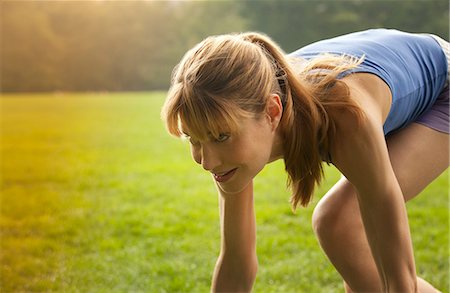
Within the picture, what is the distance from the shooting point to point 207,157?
168 centimetres

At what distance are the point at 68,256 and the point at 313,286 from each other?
4.56 feet

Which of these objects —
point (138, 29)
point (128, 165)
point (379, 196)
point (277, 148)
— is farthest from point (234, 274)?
point (138, 29)

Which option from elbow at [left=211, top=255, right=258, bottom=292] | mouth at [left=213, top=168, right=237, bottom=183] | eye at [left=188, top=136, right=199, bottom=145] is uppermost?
eye at [left=188, top=136, right=199, bottom=145]

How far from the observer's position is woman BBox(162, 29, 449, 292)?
1618 mm

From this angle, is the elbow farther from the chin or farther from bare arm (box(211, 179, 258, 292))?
the chin

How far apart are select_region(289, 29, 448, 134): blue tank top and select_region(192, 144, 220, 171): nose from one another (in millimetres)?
367

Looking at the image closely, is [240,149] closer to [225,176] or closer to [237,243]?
[225,176]

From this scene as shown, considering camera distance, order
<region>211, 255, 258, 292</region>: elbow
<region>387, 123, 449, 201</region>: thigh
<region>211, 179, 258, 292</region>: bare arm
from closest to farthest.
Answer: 1. <region>387, 123, 449, 201</region>: thigh
2. <region>211, 179, 258, 292</region>: bare arm
3. <region>211, 255, 258, 292</region>: elbow

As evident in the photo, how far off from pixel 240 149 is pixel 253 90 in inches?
6.0

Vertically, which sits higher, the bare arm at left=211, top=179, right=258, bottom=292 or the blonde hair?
the blonde hair

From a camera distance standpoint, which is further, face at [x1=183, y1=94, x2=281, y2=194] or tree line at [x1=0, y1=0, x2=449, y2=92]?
tree line at [x1=0, y1=0, x2=449, y2=92]

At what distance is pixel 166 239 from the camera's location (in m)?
3.82

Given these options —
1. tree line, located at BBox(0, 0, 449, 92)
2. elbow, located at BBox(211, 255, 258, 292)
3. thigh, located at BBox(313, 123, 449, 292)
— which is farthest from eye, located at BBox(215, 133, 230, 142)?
tree line, located at BBox(0, 0, 449, 92)

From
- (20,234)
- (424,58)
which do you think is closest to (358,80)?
(424,58)
